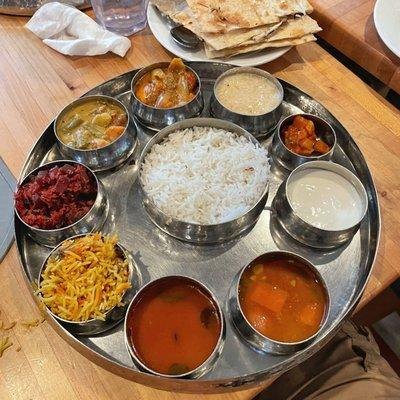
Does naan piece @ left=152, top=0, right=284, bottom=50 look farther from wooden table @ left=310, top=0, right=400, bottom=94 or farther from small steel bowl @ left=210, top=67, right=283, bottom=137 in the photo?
wooden table @ left=310, top=0, right=400, bottom=94

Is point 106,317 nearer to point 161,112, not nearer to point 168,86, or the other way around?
point 161,112

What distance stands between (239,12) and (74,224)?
1182 millimetres

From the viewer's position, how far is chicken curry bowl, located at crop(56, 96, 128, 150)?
161 cm

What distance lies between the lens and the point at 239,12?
6.35 feet

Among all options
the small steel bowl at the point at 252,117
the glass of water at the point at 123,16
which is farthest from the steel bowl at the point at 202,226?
the glass of water at the point at 123,16

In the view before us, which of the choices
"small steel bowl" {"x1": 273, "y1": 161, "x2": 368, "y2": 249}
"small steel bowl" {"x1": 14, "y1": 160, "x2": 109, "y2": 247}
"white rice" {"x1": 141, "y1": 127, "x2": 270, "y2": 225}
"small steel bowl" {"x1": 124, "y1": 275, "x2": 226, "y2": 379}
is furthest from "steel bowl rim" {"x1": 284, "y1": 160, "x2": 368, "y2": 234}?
"small steel bowl" {"x1": 14, "y1": 160, "x2": 109, "y2": 247}

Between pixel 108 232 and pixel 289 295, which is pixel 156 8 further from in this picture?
pixel 289 295

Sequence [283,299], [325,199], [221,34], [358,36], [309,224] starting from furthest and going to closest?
1. [358,36]
2. [221,34]
3. [325,199]
4. [309,224]
5. [283,299]

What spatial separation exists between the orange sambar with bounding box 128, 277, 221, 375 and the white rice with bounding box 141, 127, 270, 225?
267mm

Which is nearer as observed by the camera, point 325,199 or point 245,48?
point 325,199

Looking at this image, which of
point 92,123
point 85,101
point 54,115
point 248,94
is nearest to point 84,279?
point 92,123

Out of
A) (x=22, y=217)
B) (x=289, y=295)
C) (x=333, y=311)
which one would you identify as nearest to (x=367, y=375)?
(x=333, y=311)

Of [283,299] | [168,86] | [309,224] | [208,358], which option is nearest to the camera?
[208,358]

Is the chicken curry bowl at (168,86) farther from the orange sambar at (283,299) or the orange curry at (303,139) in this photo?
the orange sambar at (283,299)
